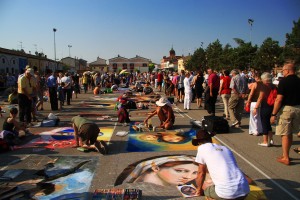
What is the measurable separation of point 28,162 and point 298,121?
5496 mm

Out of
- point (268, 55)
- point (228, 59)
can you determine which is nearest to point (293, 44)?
point (268, 55)

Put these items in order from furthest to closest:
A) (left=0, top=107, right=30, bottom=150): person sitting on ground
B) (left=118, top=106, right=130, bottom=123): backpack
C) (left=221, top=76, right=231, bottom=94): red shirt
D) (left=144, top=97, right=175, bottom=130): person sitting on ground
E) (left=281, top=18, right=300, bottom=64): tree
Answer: (left=281, top=18, right=300, bottom=64): tree
(left=221, top=76, right=231, bottom=94): red shirt
(left=118, top=106, right=130, bottom=123): backpack
(left=144, top=97, right=175, bottom=130): person sitting on ground
(left=0, top=107, right=30, bottom=150): person sitting on ground

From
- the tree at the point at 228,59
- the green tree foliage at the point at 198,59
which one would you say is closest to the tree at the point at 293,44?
the tree at the point at 228,59

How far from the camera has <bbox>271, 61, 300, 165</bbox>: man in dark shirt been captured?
5.47 m

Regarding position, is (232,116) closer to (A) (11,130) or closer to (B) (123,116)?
(B) (123,116)

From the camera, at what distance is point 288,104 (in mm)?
5543

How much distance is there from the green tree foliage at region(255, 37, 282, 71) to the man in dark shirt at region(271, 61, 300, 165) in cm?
3541

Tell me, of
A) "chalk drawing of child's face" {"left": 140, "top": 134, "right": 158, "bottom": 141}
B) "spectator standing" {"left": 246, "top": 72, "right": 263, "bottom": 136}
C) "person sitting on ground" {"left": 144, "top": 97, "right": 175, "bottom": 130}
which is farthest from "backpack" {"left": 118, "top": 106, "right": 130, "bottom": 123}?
"spectator standing" {"left": 246, "top": 72, "right": 263, "bottom": 136}

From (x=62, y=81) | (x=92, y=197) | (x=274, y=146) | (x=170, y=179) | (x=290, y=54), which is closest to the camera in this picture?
(x=92, y=197)

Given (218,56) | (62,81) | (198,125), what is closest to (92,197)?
(198,125)

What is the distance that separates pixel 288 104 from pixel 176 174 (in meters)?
2.59

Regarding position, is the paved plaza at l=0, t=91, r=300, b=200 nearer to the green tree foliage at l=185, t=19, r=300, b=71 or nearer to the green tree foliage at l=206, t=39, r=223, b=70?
the green tree foliage at l=185, t=19, r=300, b=71

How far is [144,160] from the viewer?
5.98m

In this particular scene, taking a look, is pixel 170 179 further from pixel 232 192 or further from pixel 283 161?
pixel 283 161
